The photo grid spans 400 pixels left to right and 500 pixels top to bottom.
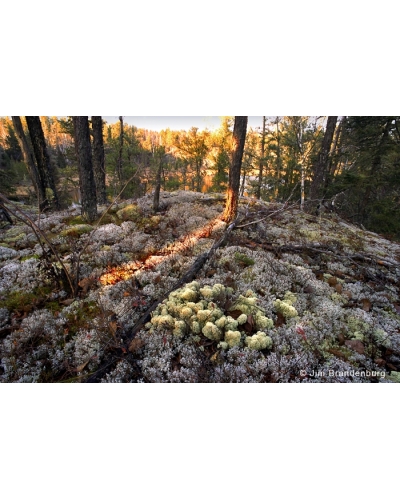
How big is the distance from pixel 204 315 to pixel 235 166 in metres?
4.49

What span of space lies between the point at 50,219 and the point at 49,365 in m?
5.87

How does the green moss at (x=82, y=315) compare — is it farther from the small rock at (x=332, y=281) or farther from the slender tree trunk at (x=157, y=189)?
the slender tree trunk at (x=157, y=189)

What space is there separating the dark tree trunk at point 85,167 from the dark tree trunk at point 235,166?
4.13 metres

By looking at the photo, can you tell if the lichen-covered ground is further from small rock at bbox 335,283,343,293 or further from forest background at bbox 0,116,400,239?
forest background at bbox 0,116,400,239

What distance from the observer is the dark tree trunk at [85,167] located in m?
6.19

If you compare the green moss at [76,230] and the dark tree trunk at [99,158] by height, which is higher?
the dark tree trunk at [99,158]

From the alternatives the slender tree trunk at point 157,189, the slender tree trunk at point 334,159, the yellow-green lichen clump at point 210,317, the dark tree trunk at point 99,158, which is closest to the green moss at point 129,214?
the slender tree trunk at point 157,189

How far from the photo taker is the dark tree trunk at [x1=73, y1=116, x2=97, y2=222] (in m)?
6.19

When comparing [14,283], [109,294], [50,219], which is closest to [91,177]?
[50,219]

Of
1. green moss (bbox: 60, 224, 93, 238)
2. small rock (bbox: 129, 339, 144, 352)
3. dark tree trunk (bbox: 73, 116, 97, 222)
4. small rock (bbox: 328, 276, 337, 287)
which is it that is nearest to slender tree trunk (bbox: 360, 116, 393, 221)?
small rock (bbox: 328, 276, 337, 287)

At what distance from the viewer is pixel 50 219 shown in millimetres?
7172

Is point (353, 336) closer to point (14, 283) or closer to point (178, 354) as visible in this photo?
point (178, 354)

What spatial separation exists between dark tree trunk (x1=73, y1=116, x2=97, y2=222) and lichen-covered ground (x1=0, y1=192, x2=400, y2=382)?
5.66ft

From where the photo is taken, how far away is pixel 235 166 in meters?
6.04
